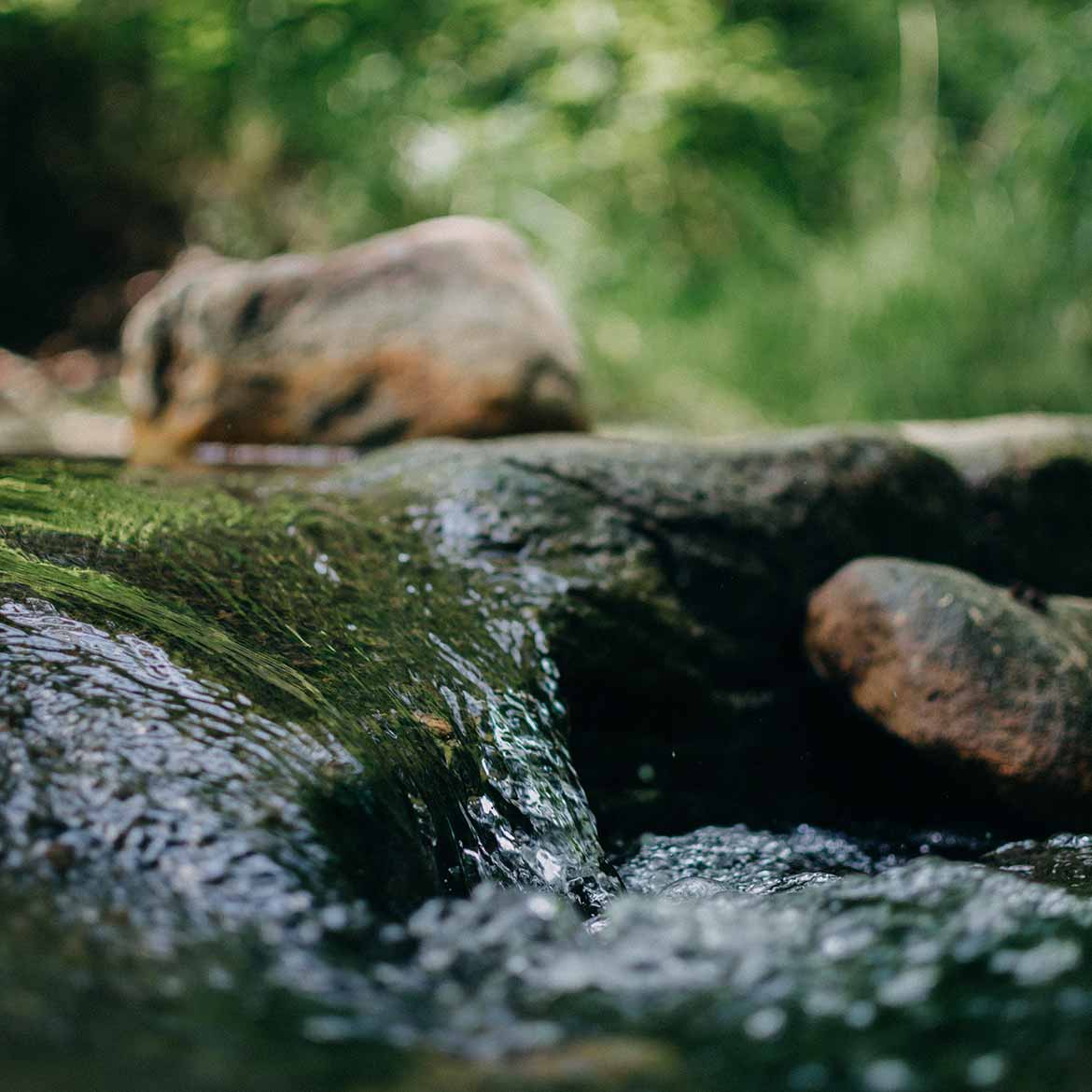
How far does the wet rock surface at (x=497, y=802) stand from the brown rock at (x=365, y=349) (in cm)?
113

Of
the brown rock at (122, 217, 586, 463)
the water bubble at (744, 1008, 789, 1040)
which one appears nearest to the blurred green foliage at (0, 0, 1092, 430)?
the brown rock at (122, 217, 586, 463)

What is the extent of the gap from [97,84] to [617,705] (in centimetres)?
875

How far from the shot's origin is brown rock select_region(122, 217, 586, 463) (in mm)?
Result: 3857

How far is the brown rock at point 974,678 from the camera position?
214 centimetres

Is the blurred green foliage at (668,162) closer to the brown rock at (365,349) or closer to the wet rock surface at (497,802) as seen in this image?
the brown rock at (365,349)

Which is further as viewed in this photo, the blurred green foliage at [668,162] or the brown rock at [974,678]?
the blurred green foliage at [668,162]

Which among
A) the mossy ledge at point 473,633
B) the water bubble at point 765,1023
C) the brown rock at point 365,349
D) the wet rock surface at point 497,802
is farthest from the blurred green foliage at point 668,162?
the water bubble at point 765,1023

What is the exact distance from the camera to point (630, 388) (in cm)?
577

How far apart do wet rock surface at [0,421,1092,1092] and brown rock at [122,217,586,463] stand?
1.13m

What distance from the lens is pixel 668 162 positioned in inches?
287

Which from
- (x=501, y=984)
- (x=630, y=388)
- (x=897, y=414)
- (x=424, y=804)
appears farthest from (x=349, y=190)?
(x=501, y=984)

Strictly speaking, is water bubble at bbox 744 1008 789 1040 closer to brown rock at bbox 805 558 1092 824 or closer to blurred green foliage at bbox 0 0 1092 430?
brown rock at bbox 805 558 1092 824

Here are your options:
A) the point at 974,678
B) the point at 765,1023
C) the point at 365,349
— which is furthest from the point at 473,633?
the point at 365,349

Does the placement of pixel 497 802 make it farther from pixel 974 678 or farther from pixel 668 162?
pixel 668 162
